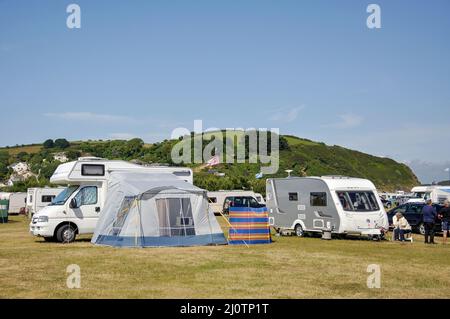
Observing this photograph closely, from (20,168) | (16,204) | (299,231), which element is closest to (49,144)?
(20,168)

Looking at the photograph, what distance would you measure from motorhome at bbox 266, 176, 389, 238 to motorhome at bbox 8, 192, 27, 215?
32.0 m

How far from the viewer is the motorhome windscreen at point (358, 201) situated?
21.7 meters

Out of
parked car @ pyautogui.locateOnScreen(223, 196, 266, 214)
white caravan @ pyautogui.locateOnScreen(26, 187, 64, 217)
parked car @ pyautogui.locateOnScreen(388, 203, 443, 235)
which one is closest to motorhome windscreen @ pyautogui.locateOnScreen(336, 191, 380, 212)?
parked car @ pyautogui.locateOnScreen(388, 203, 443, 235)

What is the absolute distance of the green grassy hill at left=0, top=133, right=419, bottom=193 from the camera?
102m

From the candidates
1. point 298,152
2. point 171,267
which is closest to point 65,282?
point 171,267

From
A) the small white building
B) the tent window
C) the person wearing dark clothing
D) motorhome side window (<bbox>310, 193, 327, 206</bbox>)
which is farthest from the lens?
the small white building

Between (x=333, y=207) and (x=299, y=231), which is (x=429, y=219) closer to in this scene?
(x=333, y=207)

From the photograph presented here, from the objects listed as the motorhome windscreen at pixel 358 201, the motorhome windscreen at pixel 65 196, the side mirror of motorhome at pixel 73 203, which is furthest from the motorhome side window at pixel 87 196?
the motorhome windscreen at pixel 358 201

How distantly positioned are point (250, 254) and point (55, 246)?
21.9 ft

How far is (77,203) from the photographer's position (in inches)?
810

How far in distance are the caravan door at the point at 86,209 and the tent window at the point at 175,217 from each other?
314 cm

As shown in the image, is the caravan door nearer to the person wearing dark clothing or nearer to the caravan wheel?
the caravan wheel
